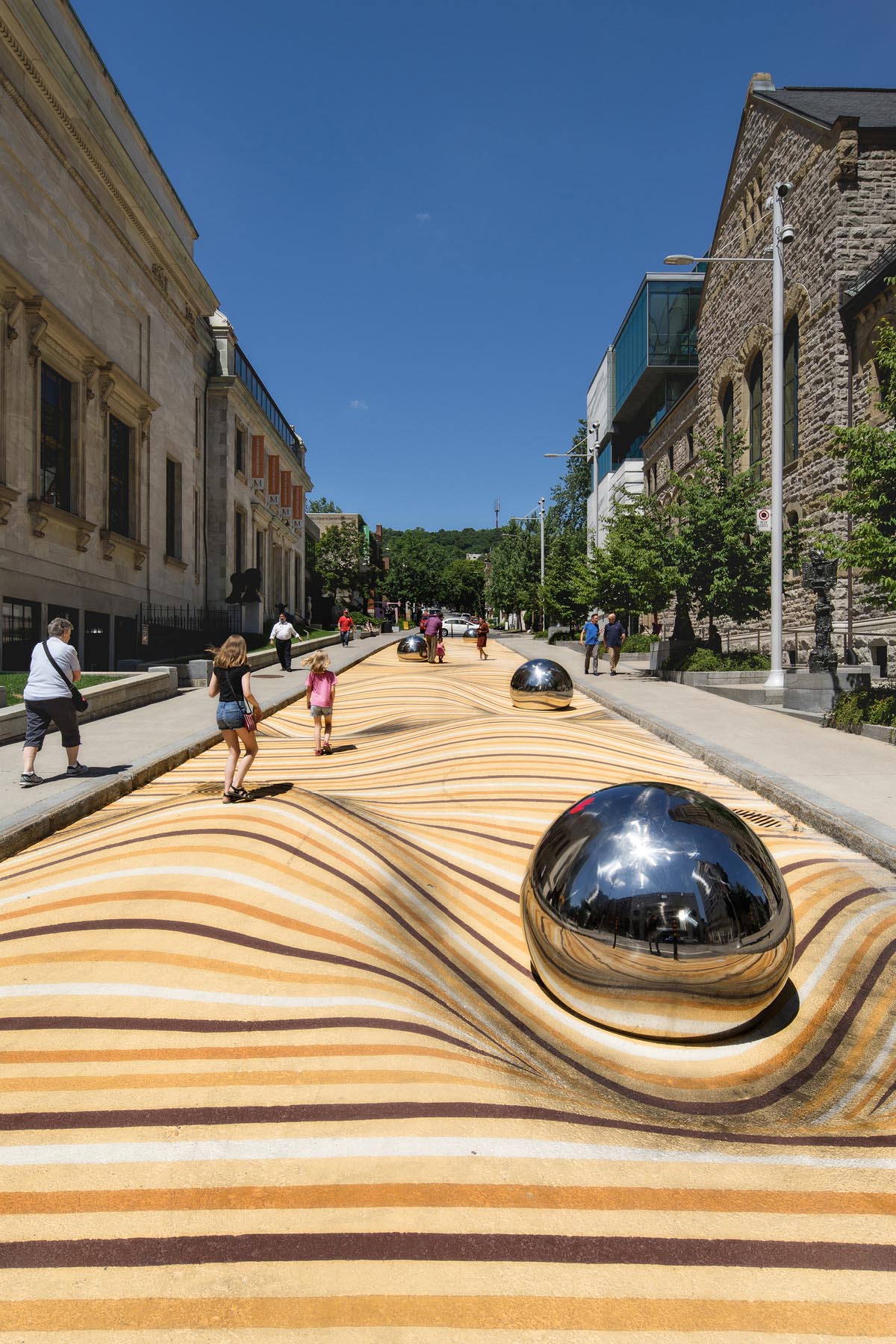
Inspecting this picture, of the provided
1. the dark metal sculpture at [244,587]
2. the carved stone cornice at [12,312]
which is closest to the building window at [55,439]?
the carved stone cornice at [12,312]

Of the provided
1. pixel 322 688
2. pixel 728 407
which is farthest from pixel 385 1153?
pixel 728 407

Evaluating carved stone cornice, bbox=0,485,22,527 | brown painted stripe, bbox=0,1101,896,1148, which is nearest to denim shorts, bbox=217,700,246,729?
brown painted stripe, bbox=0,1101,896,1148

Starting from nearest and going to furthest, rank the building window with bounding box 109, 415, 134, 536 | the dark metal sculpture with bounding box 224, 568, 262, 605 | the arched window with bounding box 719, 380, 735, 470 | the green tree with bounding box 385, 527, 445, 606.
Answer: the building window with bounding box 109, 415, 134, 536, the dark metal sculpture with bounding box 224, 568, 262, 605, the arched window with bounding box 719, 380, 735, 470, the green tree with bounding box 385, 527, 445, 606

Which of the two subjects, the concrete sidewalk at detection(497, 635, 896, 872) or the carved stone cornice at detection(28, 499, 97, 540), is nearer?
the concrete sidewalk at detection(497, 635, 896, 872)

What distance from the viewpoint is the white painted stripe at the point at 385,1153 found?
9.16 feet

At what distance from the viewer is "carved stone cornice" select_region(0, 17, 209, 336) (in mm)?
17594

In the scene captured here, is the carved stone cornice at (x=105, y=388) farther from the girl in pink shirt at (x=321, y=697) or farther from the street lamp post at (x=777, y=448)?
the girl in pink shirt at (x=321, y=697)

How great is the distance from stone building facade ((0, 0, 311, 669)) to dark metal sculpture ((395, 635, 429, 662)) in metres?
8.90

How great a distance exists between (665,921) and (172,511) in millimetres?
29662

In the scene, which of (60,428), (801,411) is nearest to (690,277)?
(801,411)

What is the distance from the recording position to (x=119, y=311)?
2444 centimetres

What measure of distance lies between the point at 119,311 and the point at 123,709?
1608 centimetres

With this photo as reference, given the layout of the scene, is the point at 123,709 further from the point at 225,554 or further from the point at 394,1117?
the point at 225,554

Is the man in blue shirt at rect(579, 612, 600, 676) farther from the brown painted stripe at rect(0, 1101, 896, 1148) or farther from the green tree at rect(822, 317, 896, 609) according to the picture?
the brown painted stripe at rect(0, 1101, 896, 1148)
